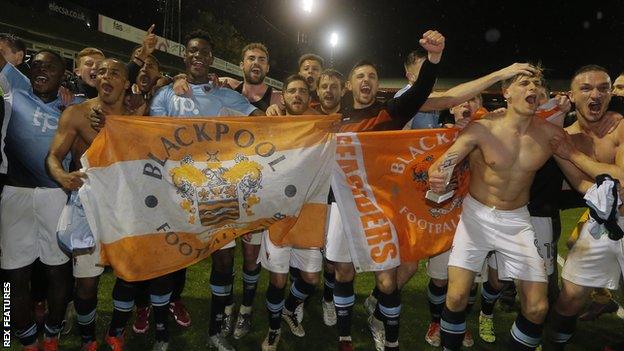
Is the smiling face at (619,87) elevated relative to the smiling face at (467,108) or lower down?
elevated

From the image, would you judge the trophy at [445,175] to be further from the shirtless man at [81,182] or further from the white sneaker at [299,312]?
the shirtless man at [81,182]

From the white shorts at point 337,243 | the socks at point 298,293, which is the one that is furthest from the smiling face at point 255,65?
the socks at point 298,293

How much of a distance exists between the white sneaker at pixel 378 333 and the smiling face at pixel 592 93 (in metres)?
2.63

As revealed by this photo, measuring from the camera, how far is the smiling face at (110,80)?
3.77 metres

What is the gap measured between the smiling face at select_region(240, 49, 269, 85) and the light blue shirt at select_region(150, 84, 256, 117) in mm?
836

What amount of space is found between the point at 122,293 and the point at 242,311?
4.05 ft

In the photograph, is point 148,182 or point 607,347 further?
point 607,347

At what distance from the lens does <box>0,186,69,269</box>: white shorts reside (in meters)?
3.72

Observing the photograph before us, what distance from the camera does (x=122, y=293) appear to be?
3848 mm

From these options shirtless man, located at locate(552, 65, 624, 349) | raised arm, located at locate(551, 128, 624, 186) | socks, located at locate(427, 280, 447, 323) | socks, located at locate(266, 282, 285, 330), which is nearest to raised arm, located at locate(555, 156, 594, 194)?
shirtless man, located at locate(552, 65, 624, 349)

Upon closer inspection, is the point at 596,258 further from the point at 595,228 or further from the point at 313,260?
the point at 313,260

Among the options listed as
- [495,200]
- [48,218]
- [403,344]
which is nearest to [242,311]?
[403,344]

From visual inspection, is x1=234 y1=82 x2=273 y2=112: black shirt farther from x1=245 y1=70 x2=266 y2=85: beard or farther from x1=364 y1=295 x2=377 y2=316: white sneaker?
x1=364 y1=295 x2=377 y2=316: white sneaker

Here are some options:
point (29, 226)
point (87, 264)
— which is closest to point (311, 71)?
point (87, 264)
